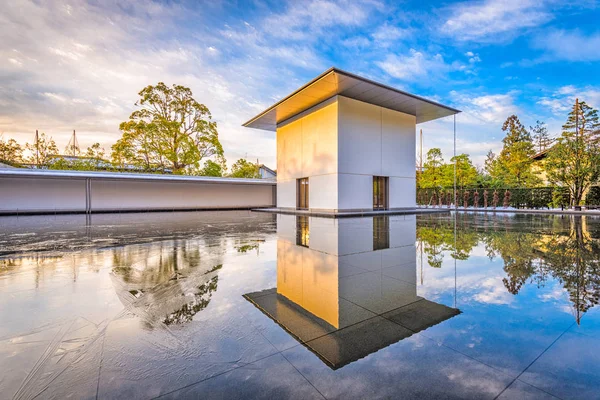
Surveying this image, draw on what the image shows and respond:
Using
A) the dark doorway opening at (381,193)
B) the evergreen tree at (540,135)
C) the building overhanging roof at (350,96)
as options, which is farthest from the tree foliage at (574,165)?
the evergreen tree at (540,135)

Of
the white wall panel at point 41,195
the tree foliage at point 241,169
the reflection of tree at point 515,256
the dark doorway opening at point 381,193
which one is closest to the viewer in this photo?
the reflection of tree at point 515,256

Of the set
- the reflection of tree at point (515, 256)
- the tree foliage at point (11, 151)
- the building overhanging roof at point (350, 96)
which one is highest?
the building overhanging roof at point (350, 96)

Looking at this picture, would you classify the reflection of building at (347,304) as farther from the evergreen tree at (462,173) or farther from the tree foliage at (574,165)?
the evergreen tree at (462,173)

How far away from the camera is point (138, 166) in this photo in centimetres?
2434

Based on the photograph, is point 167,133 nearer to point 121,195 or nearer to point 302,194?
point 121,195

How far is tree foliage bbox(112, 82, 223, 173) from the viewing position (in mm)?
23609

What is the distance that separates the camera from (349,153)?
14945 millimetres

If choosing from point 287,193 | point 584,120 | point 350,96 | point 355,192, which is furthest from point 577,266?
point 584,120

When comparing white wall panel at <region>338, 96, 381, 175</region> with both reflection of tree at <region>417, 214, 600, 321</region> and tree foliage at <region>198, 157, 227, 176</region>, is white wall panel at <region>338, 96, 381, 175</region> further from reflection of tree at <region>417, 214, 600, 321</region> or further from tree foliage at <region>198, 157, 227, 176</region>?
tree foliage at <region>198, 157, 227, 176</region>

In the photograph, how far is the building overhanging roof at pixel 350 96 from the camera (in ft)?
41.4

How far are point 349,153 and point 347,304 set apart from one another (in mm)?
13056

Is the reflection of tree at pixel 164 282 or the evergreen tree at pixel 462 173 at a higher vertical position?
the evergreen tree at pixel 462 173

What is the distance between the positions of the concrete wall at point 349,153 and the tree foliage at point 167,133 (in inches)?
434

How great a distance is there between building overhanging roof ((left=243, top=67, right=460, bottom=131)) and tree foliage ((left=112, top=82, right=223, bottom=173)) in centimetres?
961
